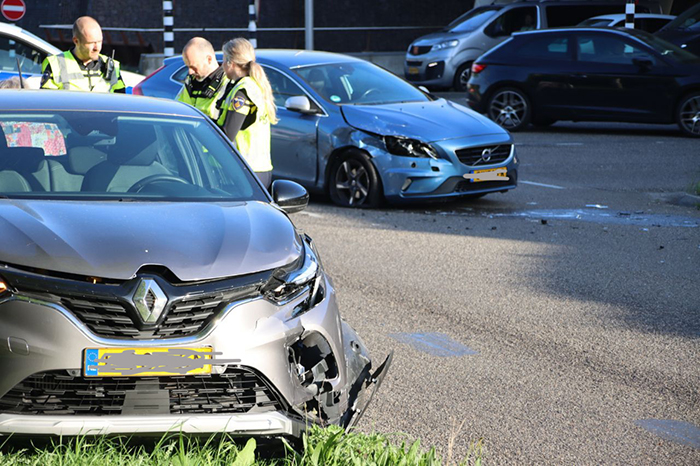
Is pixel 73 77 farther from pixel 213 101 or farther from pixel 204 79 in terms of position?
pixel 213 101

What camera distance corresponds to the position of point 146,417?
3678 mm

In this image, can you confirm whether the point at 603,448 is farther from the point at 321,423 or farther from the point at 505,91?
the point at 505,91

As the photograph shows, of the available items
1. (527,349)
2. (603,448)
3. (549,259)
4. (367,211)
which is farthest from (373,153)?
(603,448)

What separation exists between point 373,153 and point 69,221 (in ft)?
23.4

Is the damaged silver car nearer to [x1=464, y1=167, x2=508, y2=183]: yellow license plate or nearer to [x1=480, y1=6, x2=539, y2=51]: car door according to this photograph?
[x1=464, y1=167, x2=508, y2=183]: yellow license plate

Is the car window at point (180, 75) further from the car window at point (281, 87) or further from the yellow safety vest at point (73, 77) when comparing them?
the yellow safety vest at point (73, 77)

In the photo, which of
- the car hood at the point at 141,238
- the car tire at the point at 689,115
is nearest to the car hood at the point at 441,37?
the car tire at the point at 689,115

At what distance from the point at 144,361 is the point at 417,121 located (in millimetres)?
7872

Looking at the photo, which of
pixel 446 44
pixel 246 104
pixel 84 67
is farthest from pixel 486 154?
pixel 446 44

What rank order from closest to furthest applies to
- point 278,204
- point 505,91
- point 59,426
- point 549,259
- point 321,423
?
point 59,426
point 321,423
point 278,204
point 549,259
point 505,91

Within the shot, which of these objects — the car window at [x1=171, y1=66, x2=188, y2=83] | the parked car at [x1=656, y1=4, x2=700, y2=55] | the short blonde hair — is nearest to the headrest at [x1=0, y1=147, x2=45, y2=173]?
the short blonde hair

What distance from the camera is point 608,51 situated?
700 inches

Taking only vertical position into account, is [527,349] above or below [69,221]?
below

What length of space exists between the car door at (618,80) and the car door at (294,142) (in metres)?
7.38
